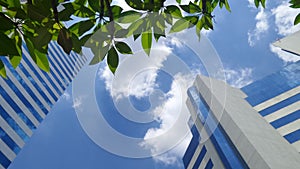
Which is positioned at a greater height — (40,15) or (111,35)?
(40,15)

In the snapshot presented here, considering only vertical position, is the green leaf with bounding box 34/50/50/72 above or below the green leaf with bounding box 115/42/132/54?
above

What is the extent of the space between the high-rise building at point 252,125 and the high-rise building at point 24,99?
1561 cm

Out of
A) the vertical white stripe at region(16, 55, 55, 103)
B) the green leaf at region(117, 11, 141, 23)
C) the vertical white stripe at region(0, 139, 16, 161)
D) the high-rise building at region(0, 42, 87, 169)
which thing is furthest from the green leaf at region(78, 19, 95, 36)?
the vertical white stripe at region(16, 55, 55, 103)

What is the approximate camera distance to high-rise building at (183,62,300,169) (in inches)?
1029

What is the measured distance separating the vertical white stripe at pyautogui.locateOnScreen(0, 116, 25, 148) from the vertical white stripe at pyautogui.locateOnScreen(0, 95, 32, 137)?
1.24 metres

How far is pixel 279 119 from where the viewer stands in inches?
1259

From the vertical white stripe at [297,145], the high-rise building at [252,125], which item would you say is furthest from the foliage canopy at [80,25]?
the vertical white stripe at [297,145]

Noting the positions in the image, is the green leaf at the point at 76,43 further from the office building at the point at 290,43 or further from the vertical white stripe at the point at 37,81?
the office building at the point at 290,43

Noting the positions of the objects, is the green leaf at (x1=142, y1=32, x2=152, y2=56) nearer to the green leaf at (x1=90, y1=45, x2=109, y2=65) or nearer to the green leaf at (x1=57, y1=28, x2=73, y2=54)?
the green leaf at (x1=90, y1=45, x2=109, y2=65)

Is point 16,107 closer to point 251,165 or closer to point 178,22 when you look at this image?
point 251,165

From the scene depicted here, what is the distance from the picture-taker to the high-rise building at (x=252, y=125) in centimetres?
2612

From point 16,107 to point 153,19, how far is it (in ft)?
112

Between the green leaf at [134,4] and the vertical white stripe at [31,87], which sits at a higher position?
the green leaf at [134,4]

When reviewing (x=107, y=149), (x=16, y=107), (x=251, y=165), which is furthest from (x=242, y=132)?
(x=107, y=149)
